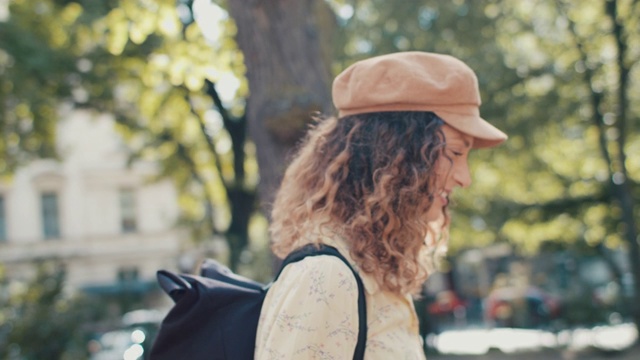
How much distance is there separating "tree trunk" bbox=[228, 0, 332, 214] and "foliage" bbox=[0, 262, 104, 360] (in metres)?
7.96

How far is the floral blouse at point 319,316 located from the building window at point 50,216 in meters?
41.1

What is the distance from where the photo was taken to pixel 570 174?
2119cm

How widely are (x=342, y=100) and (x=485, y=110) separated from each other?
15.0m

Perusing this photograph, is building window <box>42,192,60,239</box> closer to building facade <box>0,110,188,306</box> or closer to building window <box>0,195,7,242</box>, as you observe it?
building facade <box>0,110,188,306</box>

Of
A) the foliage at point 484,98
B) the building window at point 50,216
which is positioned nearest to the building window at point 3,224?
the building window at point 50,216

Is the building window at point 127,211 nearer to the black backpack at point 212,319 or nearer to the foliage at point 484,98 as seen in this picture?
the foliage at point 484,98

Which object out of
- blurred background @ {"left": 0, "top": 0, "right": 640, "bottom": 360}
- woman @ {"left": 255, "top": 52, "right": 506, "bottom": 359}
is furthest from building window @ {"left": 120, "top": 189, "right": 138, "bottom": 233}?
woman @ {"left": 255, "top": 52, "right": 506, "bottom": 359}

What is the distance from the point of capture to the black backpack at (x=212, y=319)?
2127 millimetres

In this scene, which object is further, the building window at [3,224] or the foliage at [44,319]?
the building window at [3,224]

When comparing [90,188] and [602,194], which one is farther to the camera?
[90,188]

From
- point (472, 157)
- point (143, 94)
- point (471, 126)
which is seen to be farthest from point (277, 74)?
point (472, 157)

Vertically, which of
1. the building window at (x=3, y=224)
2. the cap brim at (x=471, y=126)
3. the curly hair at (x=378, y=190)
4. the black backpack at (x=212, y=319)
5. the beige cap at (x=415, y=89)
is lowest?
the building window at (x=3, y=224)

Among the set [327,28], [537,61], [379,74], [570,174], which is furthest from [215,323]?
[570,174]

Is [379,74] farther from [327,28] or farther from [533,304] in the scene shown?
[533,304]
